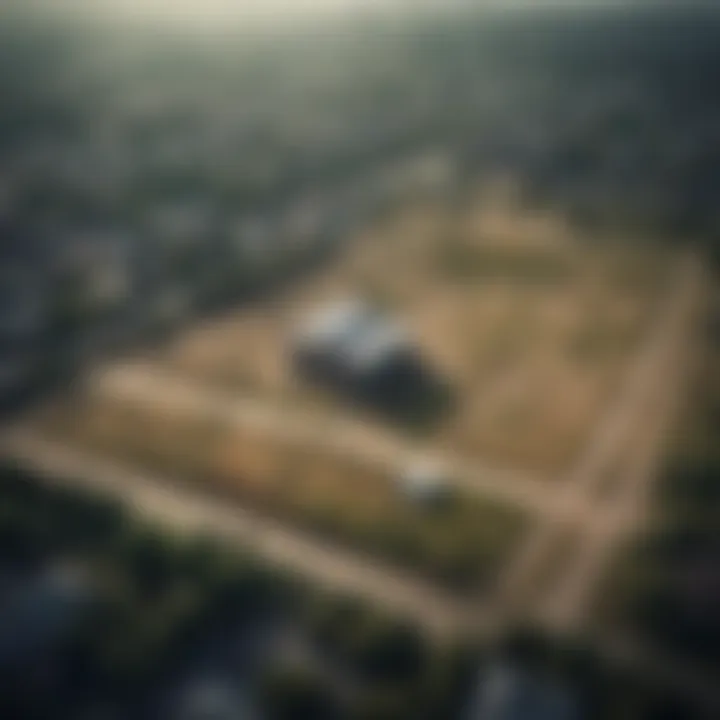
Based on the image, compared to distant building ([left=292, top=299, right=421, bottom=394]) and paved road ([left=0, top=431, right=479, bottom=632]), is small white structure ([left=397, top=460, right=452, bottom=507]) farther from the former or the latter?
distant building ([left=292, top=299, right=421, bottom=394])

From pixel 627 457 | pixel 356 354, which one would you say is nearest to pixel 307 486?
pixel 356 354

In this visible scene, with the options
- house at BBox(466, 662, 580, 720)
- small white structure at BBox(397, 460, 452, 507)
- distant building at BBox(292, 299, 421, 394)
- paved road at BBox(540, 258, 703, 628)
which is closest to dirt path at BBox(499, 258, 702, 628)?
paved road at BBox(540, 258, 703, 628)

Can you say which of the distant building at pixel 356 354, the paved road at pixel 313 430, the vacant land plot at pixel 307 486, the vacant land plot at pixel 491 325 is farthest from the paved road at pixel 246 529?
the distant building at pixel 356 354

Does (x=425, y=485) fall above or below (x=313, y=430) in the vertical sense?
below

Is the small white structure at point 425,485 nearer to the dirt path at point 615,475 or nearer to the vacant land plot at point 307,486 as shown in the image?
the vacant land plot at point 307,486

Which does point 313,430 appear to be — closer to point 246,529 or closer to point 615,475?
point 246,529
